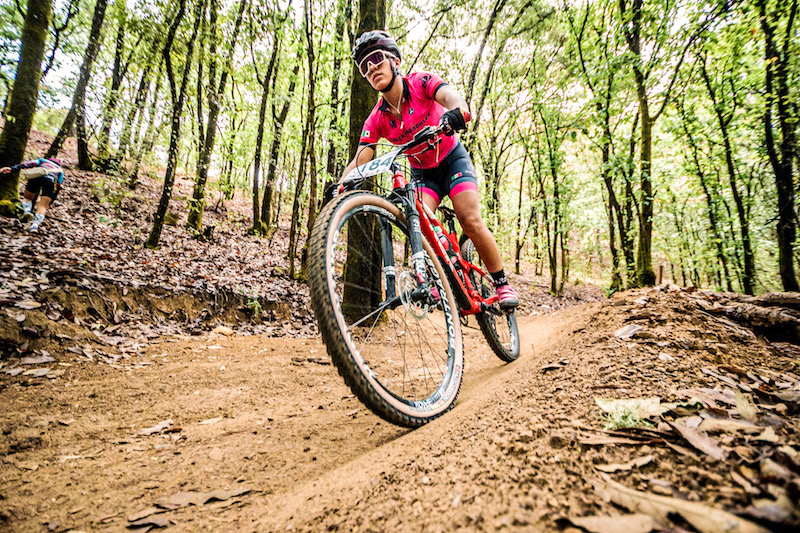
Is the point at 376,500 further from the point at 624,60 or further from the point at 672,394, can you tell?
the point at 624,60

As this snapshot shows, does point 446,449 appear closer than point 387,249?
Yes

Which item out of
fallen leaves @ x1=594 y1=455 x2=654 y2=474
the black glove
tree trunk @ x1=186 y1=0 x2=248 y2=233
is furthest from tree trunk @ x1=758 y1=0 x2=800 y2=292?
tree trunk @ x1=186 y1=0 x2=248 y2=233

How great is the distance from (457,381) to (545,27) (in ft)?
47.1

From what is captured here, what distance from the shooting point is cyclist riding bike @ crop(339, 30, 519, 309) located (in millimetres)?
2662

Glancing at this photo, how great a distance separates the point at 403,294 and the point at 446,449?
113 cm

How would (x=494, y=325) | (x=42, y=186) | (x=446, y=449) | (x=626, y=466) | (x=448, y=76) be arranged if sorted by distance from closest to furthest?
(x=626, y=466)
(x=446, y=449)
(x=494, y=325)
(x=42, y=186)
(x=448, y=76)

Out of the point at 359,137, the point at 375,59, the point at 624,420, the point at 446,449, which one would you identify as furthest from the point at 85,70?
the point at 624,420

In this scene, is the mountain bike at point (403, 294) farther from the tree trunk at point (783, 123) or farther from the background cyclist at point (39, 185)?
the background cyclist at point (39, 185)

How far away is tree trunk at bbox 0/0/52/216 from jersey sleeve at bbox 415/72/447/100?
30.8 ft

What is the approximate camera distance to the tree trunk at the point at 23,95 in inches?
266

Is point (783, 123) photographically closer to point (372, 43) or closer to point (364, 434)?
point (372, 43)

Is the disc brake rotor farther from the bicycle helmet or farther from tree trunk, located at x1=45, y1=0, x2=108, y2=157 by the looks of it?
tree trunk, located at x1=45, y1=0, x2=108, y2=157

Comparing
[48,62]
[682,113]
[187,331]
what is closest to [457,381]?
[187,331]

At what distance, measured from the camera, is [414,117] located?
9.16 ft
